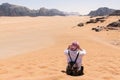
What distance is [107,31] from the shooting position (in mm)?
28281

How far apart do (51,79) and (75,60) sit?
1.00 m

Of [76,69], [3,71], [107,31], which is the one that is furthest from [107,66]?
[107,31]

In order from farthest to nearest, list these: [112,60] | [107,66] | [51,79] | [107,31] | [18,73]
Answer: [107,31] → [112,60] → [107,66] → [18,73] → [51,79]

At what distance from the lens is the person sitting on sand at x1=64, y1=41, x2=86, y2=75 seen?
28.2 feet

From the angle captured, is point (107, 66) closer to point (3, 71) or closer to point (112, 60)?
point (112, 60)

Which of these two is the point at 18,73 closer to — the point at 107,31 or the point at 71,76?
the point at 71,76

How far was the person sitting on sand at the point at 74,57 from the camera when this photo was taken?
8586 mm

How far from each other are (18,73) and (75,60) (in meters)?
2.11

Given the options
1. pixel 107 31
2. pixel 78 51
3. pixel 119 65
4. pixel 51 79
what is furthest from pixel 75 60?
pixel 107 31

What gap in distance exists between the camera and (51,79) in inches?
332

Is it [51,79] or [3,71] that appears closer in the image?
[51,79]

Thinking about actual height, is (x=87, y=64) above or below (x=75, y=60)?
below

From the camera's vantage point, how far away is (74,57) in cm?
875

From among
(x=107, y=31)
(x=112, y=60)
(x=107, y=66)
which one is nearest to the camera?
(x=107, y=66)
